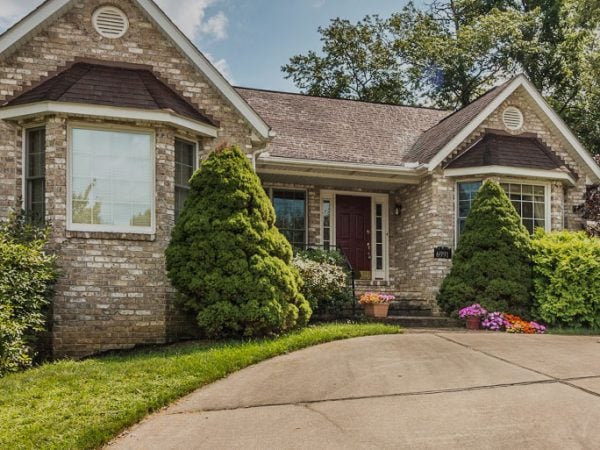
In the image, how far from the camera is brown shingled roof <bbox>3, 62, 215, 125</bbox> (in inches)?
398

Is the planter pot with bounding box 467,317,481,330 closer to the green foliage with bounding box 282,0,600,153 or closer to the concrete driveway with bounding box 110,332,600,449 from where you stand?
the concrete driveway with bounding box 110,332,600,449

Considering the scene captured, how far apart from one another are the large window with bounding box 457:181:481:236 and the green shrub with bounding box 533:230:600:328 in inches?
75.2

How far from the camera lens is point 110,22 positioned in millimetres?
10984

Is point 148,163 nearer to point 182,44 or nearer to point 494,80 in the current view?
point 182,44

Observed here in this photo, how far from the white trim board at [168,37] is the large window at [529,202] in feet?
18.7

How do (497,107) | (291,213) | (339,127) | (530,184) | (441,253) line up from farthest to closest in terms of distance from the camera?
(339,127) → (291,213) → (497,107) → (530,184) → (441,253)

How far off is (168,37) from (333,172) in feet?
15.1

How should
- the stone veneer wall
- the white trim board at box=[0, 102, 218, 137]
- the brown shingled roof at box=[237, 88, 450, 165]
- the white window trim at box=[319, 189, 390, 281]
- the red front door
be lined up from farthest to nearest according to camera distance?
the red front door, the white window trim at box=[319, 189, 390, 281], the brown shingled roof at box=[237, 88, 450, 165], the white trim board at box=[0, 102, 218, 137], the stone veneer wall

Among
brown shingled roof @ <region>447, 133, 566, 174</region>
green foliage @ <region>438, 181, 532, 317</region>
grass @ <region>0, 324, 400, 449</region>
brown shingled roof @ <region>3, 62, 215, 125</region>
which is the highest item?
brown shingled roof @ <region>3, 62, 215, 125</region>

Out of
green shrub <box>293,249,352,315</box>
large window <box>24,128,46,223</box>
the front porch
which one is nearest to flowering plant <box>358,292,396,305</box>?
green shrub <box>293,249,352,315</box>

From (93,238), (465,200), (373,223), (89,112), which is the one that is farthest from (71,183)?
(465,200)

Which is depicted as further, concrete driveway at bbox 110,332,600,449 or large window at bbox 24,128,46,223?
large window at bbox 24,128,46,223

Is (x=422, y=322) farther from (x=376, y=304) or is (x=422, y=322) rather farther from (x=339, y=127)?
(x=339, y=127)

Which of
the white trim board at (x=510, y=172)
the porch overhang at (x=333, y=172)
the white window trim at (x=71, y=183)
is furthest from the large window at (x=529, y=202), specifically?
the white window trim at (x=71, y=183)
